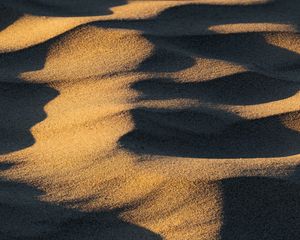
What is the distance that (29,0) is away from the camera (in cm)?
227

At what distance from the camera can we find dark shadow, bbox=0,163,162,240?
1563 millimetres

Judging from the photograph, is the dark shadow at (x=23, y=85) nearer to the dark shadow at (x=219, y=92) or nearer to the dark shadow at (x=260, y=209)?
the dark shadow at (x=219, y=92)

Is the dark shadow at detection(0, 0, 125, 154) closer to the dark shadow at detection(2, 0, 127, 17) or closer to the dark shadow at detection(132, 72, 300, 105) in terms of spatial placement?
the dark shadow at detection(2, 0, 127, 17)

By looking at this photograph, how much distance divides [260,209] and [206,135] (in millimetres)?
273

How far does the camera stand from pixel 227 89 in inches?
79.0

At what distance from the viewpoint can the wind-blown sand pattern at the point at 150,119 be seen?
161cm

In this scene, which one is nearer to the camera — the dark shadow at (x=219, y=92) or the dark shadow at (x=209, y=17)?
the dark shadow at (x=219, y=92)

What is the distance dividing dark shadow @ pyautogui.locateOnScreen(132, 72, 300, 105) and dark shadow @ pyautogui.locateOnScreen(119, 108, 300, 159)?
2.9 inches

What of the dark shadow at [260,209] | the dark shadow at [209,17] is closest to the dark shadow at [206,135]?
the dark shadow at [260,209]

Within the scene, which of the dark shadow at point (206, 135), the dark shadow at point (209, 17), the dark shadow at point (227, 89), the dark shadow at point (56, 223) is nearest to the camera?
the dark shadow at point (56, 223)

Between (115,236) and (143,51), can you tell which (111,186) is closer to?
(115,236)

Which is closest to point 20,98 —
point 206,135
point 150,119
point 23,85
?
point 23,85

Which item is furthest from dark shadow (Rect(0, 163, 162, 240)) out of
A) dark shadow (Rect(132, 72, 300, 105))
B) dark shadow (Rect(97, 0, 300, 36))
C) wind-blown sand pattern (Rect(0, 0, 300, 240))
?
dark shadow (Rect(97, 0, 300, 36))

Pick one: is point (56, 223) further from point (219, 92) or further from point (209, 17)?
point (209, 17)
